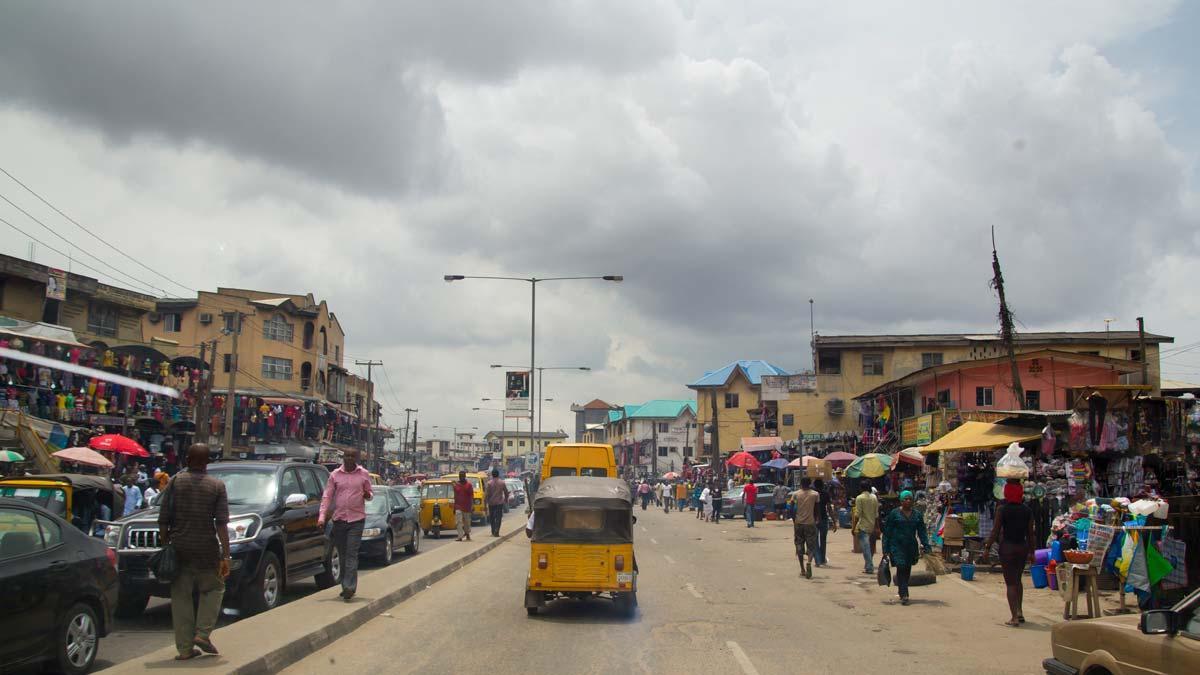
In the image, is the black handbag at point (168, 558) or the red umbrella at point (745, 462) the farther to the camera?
the red umbrella at point (745, 462)

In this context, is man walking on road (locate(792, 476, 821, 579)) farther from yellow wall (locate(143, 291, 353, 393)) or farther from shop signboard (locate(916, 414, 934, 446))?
yellow wall (locate(143, 291, 353, 393))

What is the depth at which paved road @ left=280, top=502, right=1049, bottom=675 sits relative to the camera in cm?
896

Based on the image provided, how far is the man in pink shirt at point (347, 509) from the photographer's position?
39.0 ft

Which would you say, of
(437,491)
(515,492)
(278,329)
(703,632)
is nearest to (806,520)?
(703,632)

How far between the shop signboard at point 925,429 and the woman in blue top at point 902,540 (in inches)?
659

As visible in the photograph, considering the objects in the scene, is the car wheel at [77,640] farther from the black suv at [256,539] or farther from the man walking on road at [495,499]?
the man walking on road at [495,499]

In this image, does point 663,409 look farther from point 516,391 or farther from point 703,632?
point 703,632

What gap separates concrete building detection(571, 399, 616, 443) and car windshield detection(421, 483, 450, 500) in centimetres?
10980

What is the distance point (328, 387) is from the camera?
68.8 meters

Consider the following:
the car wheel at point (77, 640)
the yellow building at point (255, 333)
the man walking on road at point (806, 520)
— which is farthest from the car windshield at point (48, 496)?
the yellow building at point (255, 333)

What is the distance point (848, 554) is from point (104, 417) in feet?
78.9

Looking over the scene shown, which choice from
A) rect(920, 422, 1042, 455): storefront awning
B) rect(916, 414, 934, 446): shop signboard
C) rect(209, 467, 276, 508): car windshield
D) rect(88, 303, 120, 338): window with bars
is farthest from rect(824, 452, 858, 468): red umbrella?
rect(88, 303, 120, 338): window with bars

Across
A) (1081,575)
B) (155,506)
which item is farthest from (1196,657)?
(155,506)

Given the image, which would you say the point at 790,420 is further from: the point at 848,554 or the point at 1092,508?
the point at 1092,508
